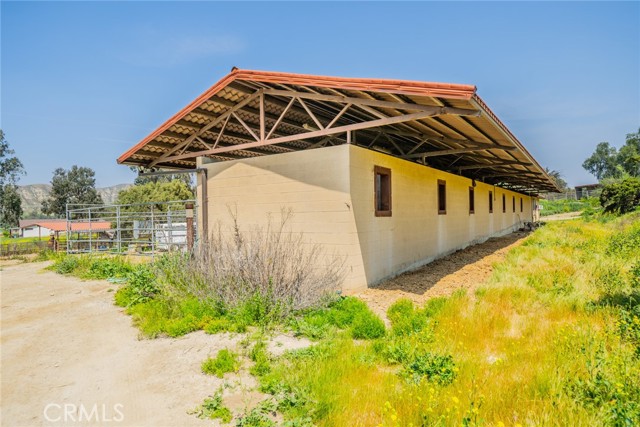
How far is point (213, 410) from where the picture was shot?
3195 mm

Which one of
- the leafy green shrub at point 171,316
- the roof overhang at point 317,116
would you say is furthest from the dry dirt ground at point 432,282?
the roof overhang at point 317,116

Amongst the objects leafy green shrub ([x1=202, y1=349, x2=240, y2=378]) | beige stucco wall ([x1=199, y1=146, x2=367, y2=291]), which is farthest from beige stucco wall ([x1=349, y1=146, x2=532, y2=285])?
leafy green shrub ([x1=202, y1=349, x2=240, y2=378])

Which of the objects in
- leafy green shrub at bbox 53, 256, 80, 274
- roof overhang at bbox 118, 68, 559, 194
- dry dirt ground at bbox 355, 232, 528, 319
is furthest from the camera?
leafy green shrub at bbox 53, 256, 80, 274

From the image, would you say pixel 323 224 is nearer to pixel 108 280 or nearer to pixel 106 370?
pixel 106 370

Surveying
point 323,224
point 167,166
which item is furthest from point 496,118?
point 167,166

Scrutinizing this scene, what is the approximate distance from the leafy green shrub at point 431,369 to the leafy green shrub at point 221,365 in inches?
74.6

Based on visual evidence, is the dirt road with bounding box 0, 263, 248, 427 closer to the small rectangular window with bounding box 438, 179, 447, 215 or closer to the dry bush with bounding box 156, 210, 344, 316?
the dry bush with bounding box 156, 210, 344, 316

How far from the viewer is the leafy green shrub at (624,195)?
18.0 meters

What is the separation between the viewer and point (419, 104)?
6512mm

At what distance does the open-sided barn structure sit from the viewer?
22.2ft

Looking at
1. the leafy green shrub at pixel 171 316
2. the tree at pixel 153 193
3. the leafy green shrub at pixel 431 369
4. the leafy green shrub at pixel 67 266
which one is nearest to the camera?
the leafy green shrub at pixel 431 369

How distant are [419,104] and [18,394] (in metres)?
6.94

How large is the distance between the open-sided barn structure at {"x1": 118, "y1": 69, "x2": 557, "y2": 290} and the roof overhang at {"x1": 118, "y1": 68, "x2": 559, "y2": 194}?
0.08 feet

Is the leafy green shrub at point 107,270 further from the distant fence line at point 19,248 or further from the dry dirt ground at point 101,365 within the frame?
the distant fence line at point 19,248
